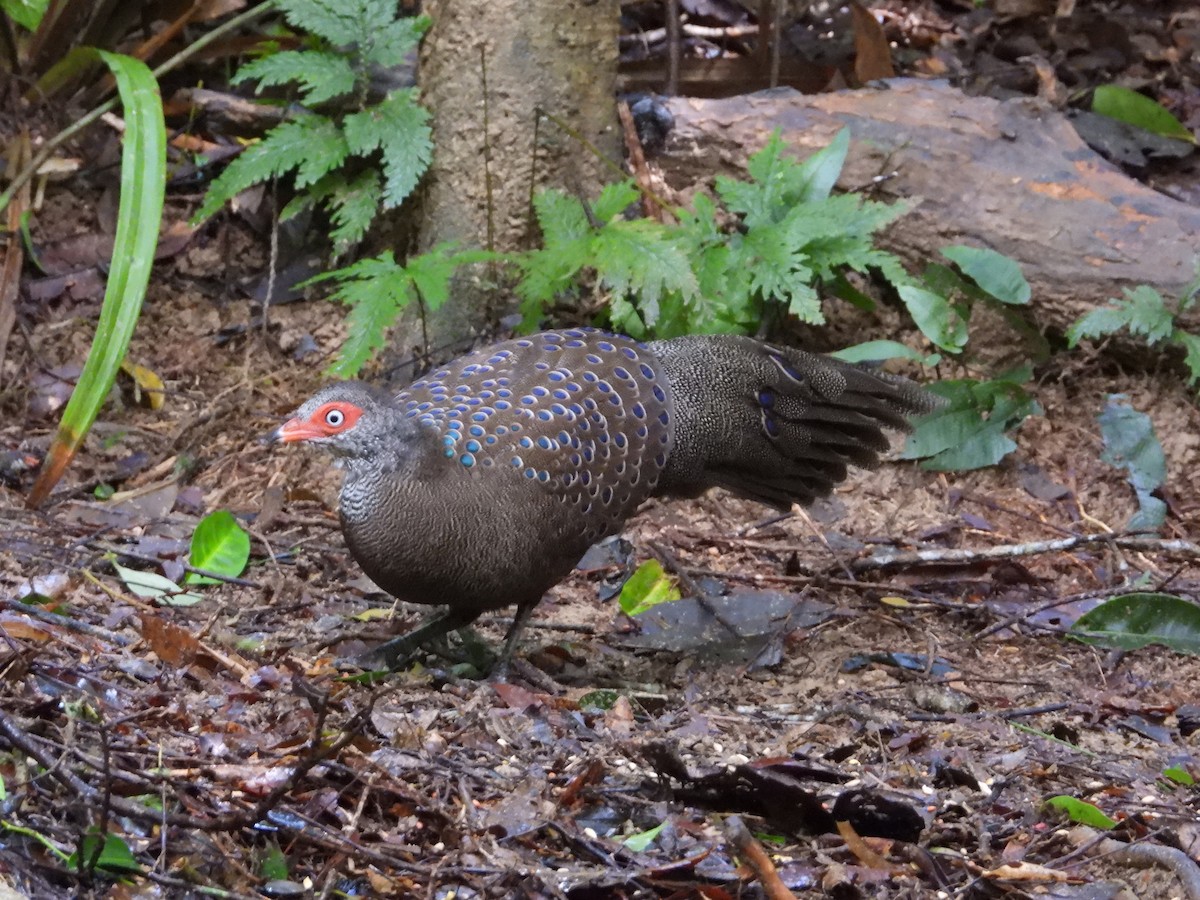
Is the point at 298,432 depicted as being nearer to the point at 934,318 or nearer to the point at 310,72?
the point at 310,72

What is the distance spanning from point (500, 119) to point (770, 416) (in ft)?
6.40

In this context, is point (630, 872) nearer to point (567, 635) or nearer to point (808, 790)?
point (808, 790)

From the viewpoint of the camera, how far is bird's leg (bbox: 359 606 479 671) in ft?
14.3

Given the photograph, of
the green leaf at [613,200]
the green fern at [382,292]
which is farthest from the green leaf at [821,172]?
the green fern at [382,292]

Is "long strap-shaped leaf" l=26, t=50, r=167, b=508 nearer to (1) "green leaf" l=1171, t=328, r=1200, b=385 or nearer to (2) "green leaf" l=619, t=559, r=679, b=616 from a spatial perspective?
(2) "green leaf" l=619, t=559, r=679, b=616

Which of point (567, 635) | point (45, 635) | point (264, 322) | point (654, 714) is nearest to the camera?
point (45, 635)

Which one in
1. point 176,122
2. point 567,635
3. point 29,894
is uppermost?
point 176,122

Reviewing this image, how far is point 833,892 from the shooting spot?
110 inches

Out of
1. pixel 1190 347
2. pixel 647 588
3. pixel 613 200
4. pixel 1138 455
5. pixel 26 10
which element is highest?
pixel 26 10

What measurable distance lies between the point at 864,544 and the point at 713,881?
3.01 metres

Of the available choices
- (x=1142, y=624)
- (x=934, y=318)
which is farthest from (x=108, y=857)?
(x=934, y=318)

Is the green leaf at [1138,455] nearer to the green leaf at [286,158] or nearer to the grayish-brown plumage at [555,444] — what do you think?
the grayish-brown plumage at [555,444]

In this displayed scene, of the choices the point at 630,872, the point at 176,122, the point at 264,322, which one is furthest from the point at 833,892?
the point at 176,122

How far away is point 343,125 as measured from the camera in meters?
5.93
